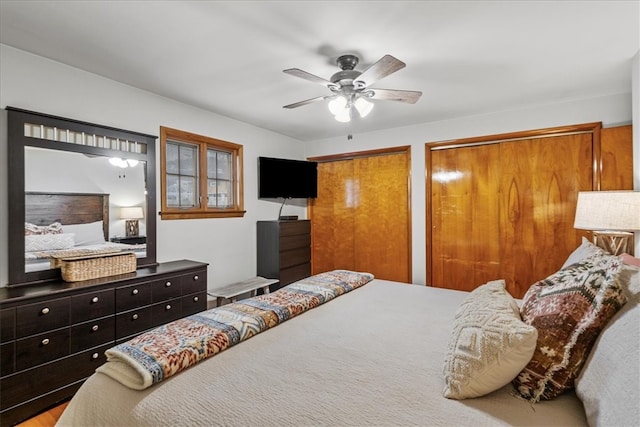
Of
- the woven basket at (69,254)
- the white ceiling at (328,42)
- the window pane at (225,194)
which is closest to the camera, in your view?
the white ceiling at (328,42)

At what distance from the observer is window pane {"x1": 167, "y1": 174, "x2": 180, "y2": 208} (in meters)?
3.17

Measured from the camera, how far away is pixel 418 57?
2.25 metres

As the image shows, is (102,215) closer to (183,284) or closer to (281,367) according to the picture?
(183,284)

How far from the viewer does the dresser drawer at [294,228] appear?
4012mm

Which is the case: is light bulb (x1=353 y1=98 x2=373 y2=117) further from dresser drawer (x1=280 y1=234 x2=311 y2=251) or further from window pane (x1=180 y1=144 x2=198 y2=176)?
dresser drawer (x1=280 y1=234 x2=311 y2=251)

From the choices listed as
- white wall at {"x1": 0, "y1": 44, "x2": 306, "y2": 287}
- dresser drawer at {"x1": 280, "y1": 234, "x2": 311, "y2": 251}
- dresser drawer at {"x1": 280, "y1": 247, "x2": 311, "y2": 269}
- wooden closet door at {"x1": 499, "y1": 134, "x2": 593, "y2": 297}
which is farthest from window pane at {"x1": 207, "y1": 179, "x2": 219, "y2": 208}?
wooden closet door at {"x1": 499, "y1": 134, "x2": 593, "y2": 297}

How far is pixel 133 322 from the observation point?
2.35 meters

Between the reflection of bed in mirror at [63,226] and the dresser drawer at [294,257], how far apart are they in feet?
6.04

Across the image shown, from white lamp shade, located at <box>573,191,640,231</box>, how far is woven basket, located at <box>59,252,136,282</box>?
3598 millimetres

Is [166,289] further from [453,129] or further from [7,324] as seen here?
[453,129]

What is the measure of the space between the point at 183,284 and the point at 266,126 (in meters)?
2.35

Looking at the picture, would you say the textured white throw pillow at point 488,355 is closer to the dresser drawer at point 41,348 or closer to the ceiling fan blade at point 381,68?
the ceiling fan blade at point 381,68

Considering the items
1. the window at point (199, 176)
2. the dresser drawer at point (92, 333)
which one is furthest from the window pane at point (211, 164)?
the dresser drawer at point (92, 333)

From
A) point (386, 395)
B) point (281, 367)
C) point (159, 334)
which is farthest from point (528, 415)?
point (159, 334)
